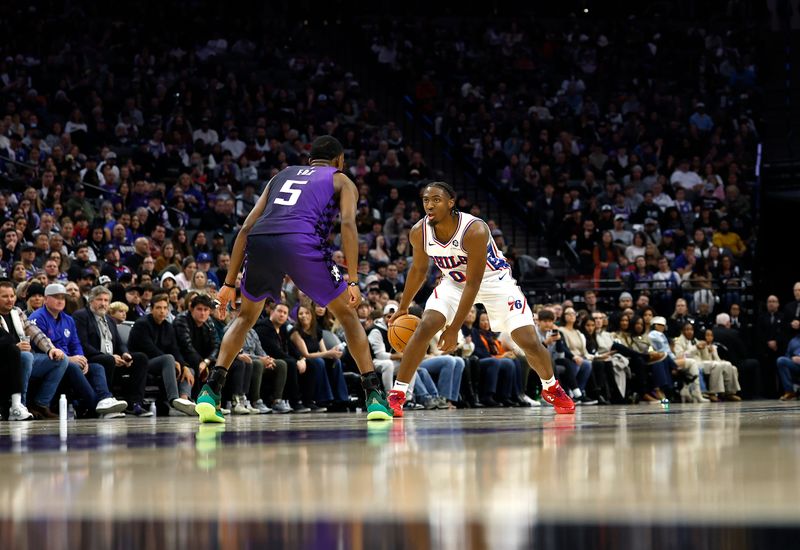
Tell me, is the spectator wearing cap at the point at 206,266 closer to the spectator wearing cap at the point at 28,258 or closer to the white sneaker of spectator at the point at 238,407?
the spectator wearing cap at the point at 28,258

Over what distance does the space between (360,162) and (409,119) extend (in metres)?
3.90

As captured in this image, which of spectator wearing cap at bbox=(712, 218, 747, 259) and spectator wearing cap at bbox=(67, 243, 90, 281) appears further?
spectator wearing cap at bbox=(712, 218, 747, 259)

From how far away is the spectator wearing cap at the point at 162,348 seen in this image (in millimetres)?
10773

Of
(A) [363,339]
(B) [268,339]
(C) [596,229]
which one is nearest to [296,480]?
(A) [363,339]

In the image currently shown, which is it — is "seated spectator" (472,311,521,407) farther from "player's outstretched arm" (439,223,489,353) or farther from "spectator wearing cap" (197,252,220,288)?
"player's outstretched arm" (439,223,489,353)

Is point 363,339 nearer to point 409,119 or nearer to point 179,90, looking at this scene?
point 179,90

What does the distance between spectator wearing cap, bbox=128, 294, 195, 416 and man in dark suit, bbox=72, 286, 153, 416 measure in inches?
5.8

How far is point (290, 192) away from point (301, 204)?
10cm

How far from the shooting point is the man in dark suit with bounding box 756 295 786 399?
16.6 m

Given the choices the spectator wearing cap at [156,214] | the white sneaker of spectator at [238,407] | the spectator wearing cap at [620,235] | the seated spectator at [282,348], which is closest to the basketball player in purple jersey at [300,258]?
the white sneaker of spectator at [238,407]

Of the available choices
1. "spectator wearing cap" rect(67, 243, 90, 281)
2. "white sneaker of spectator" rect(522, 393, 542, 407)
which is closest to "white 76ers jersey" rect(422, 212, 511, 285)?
"spectator wearing cap" rect(67, 243, 90, 281)

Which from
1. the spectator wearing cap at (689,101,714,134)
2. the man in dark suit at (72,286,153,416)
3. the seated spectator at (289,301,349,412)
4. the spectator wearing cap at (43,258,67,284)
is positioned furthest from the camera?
the spectator wearing cap at (689,101,714,134)

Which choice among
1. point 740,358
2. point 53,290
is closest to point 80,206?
point 53,290

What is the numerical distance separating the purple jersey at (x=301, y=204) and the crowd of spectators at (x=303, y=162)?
2.65 m
